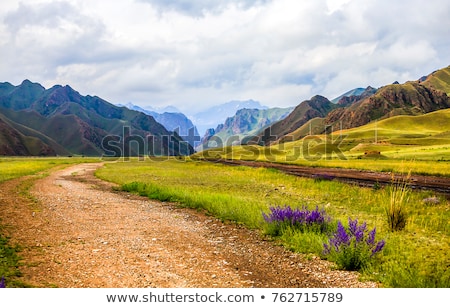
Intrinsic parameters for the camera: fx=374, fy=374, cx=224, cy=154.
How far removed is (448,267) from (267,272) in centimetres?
403

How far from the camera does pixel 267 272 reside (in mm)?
8820

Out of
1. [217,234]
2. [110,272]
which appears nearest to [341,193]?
[217,234]

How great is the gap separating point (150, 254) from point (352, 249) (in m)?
5.16

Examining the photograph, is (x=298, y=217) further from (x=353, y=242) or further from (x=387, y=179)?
(x=387, y=179)

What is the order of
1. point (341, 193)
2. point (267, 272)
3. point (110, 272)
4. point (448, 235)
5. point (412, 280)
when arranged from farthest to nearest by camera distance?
point (341, 193)
point (448, 235)
point (267, 272)
point (110, 272)
point (412, 280)

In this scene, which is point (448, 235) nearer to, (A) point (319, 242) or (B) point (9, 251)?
(A) point (319, 242)

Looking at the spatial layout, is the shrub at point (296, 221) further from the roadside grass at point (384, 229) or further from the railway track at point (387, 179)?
the railway track at point (387, 179)

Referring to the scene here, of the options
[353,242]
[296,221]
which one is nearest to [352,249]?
[353,242]

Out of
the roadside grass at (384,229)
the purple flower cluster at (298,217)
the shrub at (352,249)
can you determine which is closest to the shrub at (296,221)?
the purple flower cluster at (298,217)

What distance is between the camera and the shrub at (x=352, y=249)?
9.05 m

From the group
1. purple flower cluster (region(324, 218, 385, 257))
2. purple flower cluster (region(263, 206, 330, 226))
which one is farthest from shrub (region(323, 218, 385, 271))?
purple flower cluster (region(263, 206, 330, 226))

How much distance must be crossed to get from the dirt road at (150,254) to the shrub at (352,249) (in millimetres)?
327

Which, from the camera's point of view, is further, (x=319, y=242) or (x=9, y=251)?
(x=319, y=242)
